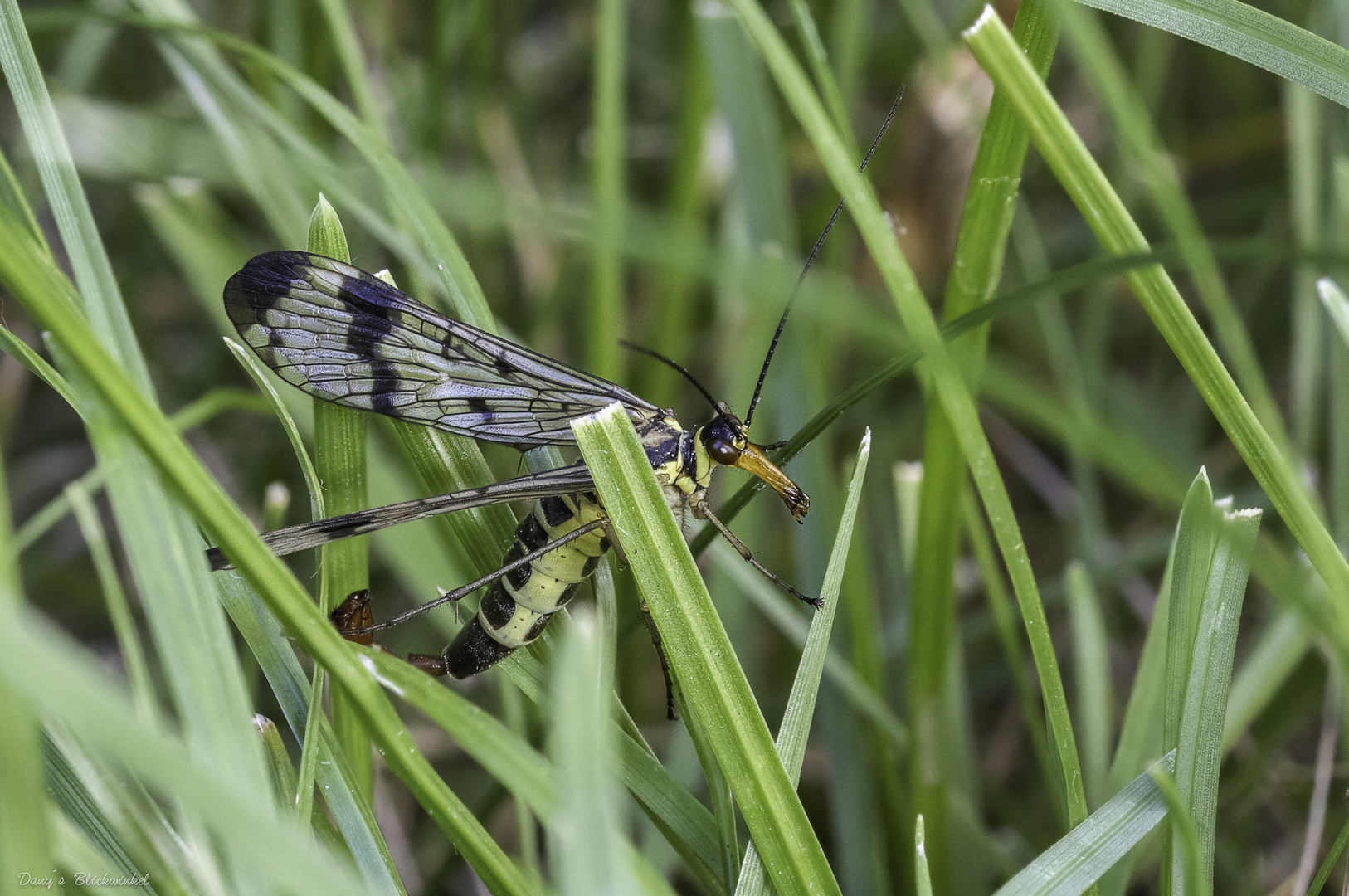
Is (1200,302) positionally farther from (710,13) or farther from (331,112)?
(331,112)

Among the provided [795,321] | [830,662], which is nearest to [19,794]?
[830,662]

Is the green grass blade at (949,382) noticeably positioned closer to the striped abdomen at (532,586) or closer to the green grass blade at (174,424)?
the striped abdomen at (532,586)

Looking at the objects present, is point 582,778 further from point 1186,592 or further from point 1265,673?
point 1265,673

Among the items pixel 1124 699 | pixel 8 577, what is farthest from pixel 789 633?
pixel 8 577

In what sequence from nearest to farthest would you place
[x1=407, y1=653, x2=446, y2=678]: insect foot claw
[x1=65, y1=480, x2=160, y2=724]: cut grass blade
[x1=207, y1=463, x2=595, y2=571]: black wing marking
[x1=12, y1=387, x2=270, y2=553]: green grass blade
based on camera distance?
[x1=65, y1=480, x2=160, y2=724]: cut grass blade → [x1=207, y1=463, x2=595, y2=571]: black wing marking → [x1=12, y1=387, x2=270, y2=553]: green grass blade → [x1=407, y1=653, x2=446, y2=678]: insect foot claw

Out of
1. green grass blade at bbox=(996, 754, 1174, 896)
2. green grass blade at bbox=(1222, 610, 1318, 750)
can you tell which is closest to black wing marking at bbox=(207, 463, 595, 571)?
green grass blade at bbox=(996, 754, 1174, 896)

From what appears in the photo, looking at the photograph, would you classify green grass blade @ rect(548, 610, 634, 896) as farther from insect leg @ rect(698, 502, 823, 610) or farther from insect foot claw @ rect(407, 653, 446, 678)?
insect foot claw @ rect(407, 653, 446, 678)
